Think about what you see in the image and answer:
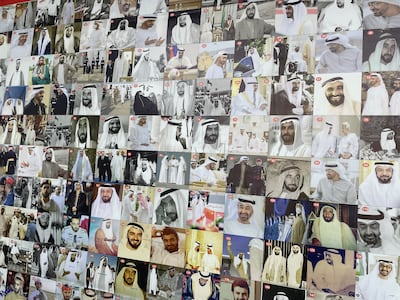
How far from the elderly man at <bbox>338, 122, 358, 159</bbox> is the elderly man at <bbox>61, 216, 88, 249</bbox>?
A: 1.25 meters

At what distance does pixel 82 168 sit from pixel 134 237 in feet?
1.48

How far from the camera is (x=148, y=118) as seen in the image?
80.7 inches

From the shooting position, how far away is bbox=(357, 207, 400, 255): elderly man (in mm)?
1574

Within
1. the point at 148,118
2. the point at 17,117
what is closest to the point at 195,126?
the point at 148,118

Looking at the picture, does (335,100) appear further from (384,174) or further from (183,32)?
(183,32)

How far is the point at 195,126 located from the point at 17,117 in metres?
1.07

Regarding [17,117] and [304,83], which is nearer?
[304,83]

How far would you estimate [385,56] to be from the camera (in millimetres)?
1640

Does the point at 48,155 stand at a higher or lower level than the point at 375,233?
higher

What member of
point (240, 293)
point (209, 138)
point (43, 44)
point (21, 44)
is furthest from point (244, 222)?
point (21, 44)

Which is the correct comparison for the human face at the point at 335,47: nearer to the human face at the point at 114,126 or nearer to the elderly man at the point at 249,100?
the elderly man at the point at 249,100

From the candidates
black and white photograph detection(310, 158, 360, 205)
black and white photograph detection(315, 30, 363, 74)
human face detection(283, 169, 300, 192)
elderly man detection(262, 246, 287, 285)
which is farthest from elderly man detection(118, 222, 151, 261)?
black and white photograph detection(315, 30, 363, 74)

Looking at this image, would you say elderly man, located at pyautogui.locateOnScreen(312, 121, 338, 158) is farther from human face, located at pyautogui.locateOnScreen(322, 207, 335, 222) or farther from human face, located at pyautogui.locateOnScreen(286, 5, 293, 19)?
human face, located at pyautogui.locateOnScreen(286, 5, 293, 19)

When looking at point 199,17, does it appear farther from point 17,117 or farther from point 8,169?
point 8,169
